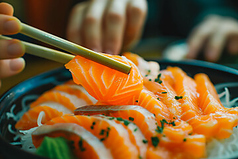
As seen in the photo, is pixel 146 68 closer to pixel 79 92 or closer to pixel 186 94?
pixel 186 94

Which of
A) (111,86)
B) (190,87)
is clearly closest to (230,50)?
(190,87)

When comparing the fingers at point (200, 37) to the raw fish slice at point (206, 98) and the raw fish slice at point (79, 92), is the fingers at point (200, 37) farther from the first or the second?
the raw fish slice at point (79, 92)

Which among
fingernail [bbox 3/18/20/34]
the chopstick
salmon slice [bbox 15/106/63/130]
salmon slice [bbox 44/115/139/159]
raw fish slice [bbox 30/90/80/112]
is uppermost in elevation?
fingernail [bbox 3/18/20/34]

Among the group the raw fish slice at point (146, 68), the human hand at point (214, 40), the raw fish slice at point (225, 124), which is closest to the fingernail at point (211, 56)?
the human hand at point (214, 40)

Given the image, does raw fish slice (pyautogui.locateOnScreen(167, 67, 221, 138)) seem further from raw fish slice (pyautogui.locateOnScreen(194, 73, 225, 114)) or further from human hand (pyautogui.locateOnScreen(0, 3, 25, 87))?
human hand (pyautogui.locateOnScreen(0, 3, 25, 87))

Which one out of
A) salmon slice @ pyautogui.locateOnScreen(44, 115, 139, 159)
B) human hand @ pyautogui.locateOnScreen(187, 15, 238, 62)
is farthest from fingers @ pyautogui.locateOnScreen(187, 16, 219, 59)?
salmon slice @ pyautogui.locateOnScreen(44, 115, 139, 159)

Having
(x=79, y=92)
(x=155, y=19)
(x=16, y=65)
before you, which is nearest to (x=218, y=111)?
(x=79, y=92)
